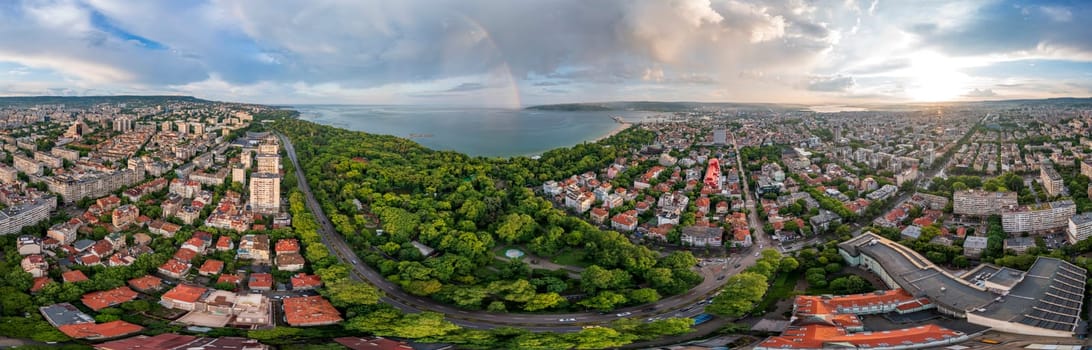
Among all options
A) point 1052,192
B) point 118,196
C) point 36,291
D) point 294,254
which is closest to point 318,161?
point 118,196

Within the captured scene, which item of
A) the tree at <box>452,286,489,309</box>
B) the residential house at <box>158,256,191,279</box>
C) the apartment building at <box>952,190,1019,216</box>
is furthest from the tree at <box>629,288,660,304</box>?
the apartment building at <box>952,190,1019,216</box>

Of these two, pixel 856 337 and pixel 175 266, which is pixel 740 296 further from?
pixel 175 266

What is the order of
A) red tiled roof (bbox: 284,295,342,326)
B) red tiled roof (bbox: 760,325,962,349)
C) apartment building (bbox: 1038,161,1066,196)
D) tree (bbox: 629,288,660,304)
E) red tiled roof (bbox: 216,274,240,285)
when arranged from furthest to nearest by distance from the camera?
apartment building (bbox: 1038,161,1066,196), red tiled roof (bbox: 216,274,240,285), tree (bbox: 629,288,660,304), red tiled roof (bbox: 284,295,342,326), red tiled roof (bbox: 760,325,962,349)

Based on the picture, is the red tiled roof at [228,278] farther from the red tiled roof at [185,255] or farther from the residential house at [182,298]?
the red tiled roof at [185,255]

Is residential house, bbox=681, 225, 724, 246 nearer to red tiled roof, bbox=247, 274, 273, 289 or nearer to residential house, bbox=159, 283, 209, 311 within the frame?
red tiled roof, bbox=247, 274, 273, 289

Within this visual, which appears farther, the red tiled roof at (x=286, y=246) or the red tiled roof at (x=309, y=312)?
the red tiled roof at (x=286, y=246)

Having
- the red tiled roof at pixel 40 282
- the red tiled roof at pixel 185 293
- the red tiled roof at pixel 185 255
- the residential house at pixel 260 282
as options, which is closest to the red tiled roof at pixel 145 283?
the red tiled roof at pixel 185 293

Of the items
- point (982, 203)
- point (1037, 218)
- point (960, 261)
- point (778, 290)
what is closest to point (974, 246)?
point (960, 261)
